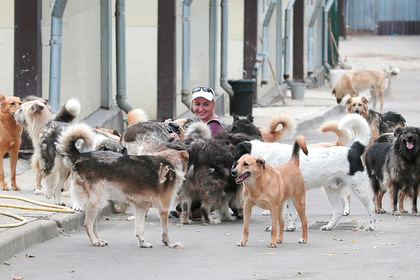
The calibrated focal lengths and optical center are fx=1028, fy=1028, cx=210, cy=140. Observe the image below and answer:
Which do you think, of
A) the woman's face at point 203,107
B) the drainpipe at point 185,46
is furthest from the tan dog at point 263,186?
the drainpipe at point 185,46

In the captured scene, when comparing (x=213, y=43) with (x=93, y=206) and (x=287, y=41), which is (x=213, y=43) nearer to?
(x=287, y=41)

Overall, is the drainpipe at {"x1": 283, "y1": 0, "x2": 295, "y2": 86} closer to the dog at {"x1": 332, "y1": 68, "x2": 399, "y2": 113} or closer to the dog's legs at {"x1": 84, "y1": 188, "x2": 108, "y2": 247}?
the dog at {"x1": 332, "y1": 68, "x2": 399, "y2": 113}

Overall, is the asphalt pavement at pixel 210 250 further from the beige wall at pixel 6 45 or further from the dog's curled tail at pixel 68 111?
the beige wall at pixel 6 45

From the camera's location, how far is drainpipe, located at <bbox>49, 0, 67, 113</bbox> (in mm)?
14289

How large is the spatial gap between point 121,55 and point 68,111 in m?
6.70

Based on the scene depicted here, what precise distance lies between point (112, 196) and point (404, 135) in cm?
424

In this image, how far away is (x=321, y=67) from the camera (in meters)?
42.2

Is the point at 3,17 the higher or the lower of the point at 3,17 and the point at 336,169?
the higher

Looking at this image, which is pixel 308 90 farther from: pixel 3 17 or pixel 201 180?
pixel 201 180

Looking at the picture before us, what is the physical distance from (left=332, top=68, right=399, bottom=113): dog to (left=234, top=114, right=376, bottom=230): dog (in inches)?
735

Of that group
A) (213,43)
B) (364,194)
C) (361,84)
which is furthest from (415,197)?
(361,84)

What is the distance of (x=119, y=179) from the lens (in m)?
9.38

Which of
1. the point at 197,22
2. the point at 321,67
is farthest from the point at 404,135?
the point at 321,67

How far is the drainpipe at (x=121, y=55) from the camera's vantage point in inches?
715
